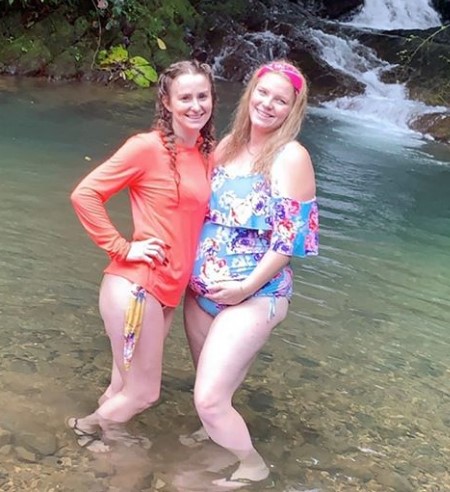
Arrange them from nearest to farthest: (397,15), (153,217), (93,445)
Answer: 1. (153,217)
2. (93,445)
3. (397,15)

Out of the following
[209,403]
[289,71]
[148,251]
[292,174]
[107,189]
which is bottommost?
[209,403]

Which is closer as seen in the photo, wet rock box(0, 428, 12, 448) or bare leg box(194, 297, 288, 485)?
bare leg box(194, 297, 288, 485)

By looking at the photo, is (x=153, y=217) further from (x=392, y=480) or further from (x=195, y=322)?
(x=392, y=480)

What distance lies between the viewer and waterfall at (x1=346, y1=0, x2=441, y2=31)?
21750 mm

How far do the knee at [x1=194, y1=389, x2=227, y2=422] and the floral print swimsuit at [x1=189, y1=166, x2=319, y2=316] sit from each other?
376 millimetres

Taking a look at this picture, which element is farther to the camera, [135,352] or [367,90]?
[367,90]

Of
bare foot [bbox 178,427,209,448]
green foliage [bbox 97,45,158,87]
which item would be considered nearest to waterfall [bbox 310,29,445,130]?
green foliage [bbox 97,45,158,87]

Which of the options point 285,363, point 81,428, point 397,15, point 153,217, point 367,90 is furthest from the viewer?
point 397,15

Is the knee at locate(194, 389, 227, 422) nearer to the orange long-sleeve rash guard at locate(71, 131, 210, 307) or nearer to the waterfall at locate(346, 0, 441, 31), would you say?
the orange long-sleeve rash guard at locate(71, 131, 210, 307)

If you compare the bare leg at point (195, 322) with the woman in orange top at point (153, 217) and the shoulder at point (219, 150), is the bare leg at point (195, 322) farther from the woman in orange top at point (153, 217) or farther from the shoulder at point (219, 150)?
the shoulder at point (219, 150)

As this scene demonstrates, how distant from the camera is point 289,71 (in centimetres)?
326

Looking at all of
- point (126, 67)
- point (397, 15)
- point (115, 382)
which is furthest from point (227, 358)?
point (397, 15)

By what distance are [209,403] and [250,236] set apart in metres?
0.71

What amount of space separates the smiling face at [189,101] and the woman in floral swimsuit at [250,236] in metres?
0.19
